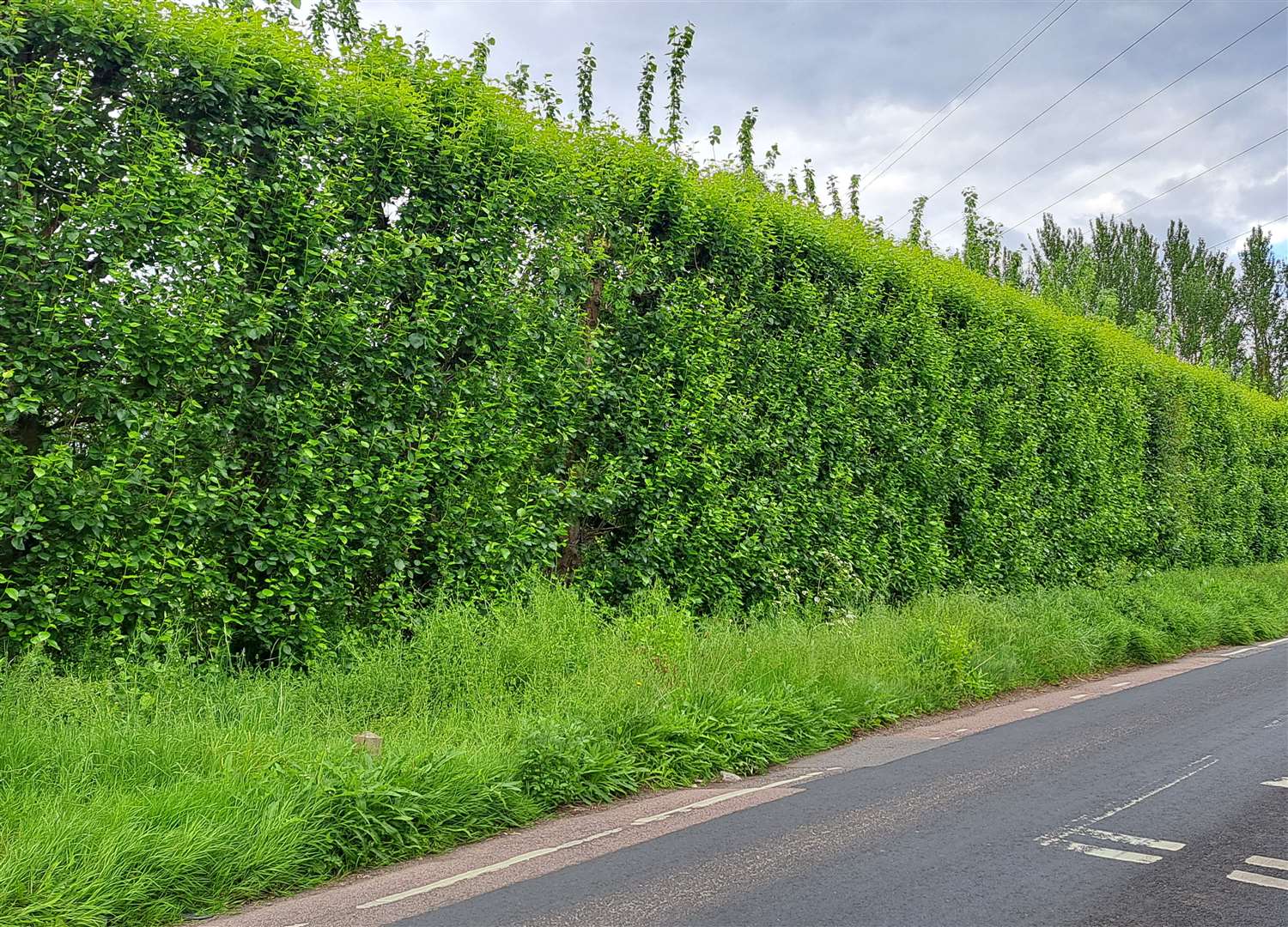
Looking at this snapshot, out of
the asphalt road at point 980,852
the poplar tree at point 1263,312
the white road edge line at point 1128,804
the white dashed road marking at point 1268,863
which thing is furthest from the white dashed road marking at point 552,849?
the poplar tree at point 1263,312

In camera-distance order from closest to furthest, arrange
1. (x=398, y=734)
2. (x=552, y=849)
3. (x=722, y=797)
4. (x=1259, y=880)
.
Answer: (x=1259, y=880) → (x=552, y=849) → (x=398, y=734) → (x=722, y=797)

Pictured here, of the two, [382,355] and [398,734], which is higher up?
[382,355]

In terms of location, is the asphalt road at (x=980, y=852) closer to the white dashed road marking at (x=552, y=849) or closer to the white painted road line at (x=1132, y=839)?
the white painted road line at (x=1132, y=839)

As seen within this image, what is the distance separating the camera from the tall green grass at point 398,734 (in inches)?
147

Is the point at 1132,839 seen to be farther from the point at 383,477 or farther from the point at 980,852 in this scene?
the point at 383,477

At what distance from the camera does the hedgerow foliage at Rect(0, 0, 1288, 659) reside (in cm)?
543

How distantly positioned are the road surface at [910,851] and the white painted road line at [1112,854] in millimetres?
13

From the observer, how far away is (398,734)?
5051 mm

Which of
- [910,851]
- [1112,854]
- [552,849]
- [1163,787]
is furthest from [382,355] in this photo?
[1163,787]

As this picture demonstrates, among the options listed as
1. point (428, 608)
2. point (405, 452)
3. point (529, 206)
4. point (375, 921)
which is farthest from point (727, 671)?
point (529, 206)

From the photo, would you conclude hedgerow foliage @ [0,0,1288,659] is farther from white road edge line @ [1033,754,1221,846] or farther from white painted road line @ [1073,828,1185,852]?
white painted road line @ [1073,828,1185,852]

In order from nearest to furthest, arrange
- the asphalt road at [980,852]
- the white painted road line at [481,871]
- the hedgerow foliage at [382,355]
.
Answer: the asphalt road at [980,852], the white painted road line at [481,871], the hedgerow foliage at [382,355]

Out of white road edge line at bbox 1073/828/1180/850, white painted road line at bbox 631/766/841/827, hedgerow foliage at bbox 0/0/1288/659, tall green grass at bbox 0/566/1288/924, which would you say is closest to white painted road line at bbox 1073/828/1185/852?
white road edge line at bbox 1073/828/1180/850

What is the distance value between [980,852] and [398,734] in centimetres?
307
